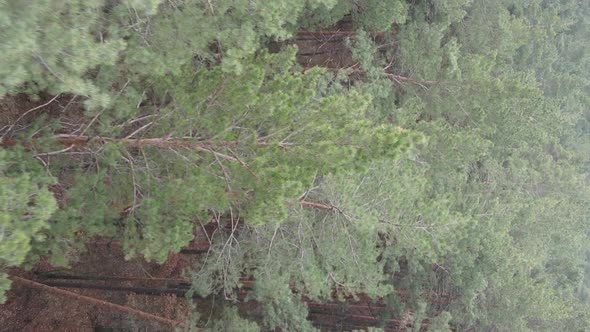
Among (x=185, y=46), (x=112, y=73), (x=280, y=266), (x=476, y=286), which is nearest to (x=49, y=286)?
(x=280, y=266)

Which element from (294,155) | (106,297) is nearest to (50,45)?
(294,155)

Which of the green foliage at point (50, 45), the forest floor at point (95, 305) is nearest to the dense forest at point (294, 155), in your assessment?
the green foliage at point (50, 45)

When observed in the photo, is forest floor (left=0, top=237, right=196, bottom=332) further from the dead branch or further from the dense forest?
the dense forest

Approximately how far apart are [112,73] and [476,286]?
361 inches

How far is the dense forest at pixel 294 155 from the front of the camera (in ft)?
18.6

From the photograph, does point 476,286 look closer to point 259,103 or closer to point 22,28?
point 259,103

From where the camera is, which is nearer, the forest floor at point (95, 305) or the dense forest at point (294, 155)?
the dense forest at point (294, 155)

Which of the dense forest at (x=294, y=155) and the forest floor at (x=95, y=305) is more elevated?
the dense forest at (x=294, y=155)

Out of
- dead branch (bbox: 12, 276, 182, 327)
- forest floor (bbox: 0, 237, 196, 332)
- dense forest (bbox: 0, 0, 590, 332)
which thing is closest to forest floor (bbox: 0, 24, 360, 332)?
forest floor (bbox: 0, 237, 196, 332)

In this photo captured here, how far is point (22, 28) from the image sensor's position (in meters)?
3.78

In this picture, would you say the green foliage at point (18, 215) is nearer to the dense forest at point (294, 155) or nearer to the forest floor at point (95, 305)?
the dense forest at point (294, 155)

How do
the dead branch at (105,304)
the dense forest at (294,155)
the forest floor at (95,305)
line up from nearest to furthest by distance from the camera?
1. the dense forest at (294,155)
2. the forest floor at (95,305)
3. the dead branch at (105,304)

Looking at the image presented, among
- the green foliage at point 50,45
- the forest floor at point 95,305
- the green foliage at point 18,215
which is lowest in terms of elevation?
the forest floor at point 95,305

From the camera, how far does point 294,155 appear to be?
19.5 feet
